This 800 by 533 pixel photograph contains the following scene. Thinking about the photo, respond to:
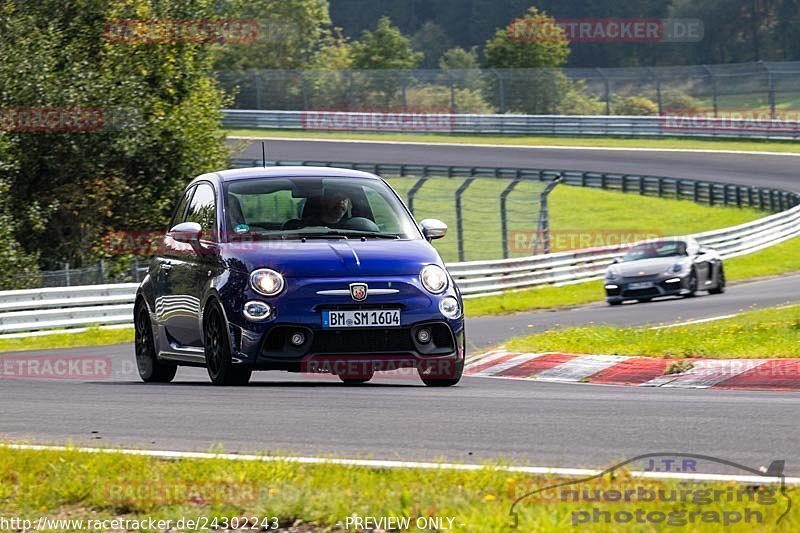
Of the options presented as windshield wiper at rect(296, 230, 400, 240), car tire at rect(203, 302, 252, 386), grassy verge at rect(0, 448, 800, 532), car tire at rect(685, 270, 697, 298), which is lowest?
car tire at rect(685, 270, 697, 298)

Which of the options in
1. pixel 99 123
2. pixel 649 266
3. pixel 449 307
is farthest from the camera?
pixel 99 123

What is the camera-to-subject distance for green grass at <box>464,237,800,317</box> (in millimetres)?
27641

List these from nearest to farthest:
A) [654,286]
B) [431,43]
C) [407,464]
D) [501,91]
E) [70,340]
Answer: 1. [407,464]
2. [70,340]
3. [654,286]
4. [501,91]
5. [431,43]

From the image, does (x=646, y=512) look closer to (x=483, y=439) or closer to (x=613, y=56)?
(x=483, y=439)

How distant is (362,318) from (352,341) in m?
0.17

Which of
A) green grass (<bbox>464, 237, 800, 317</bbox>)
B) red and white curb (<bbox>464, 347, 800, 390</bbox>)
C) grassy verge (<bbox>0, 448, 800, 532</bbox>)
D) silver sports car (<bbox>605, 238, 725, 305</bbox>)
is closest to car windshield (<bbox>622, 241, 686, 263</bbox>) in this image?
silver sports car (<bbox>605, 238, 725, 305</bbox>)

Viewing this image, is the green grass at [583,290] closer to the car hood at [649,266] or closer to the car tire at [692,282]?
the car hood at [649,266]

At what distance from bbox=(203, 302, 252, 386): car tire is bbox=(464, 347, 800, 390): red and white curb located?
3335 mm

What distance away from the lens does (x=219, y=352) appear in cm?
975

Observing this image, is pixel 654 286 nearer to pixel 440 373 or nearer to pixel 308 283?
pixel 440 373

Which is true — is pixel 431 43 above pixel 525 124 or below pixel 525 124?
above

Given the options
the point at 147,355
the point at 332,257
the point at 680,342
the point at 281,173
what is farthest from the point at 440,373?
the point at 680,342

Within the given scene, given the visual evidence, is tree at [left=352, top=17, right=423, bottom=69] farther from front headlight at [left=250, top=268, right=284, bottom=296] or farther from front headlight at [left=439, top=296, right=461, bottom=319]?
front headlight at [left=250, top=268, right=284, bottom=296]

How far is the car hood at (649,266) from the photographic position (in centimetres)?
2556
